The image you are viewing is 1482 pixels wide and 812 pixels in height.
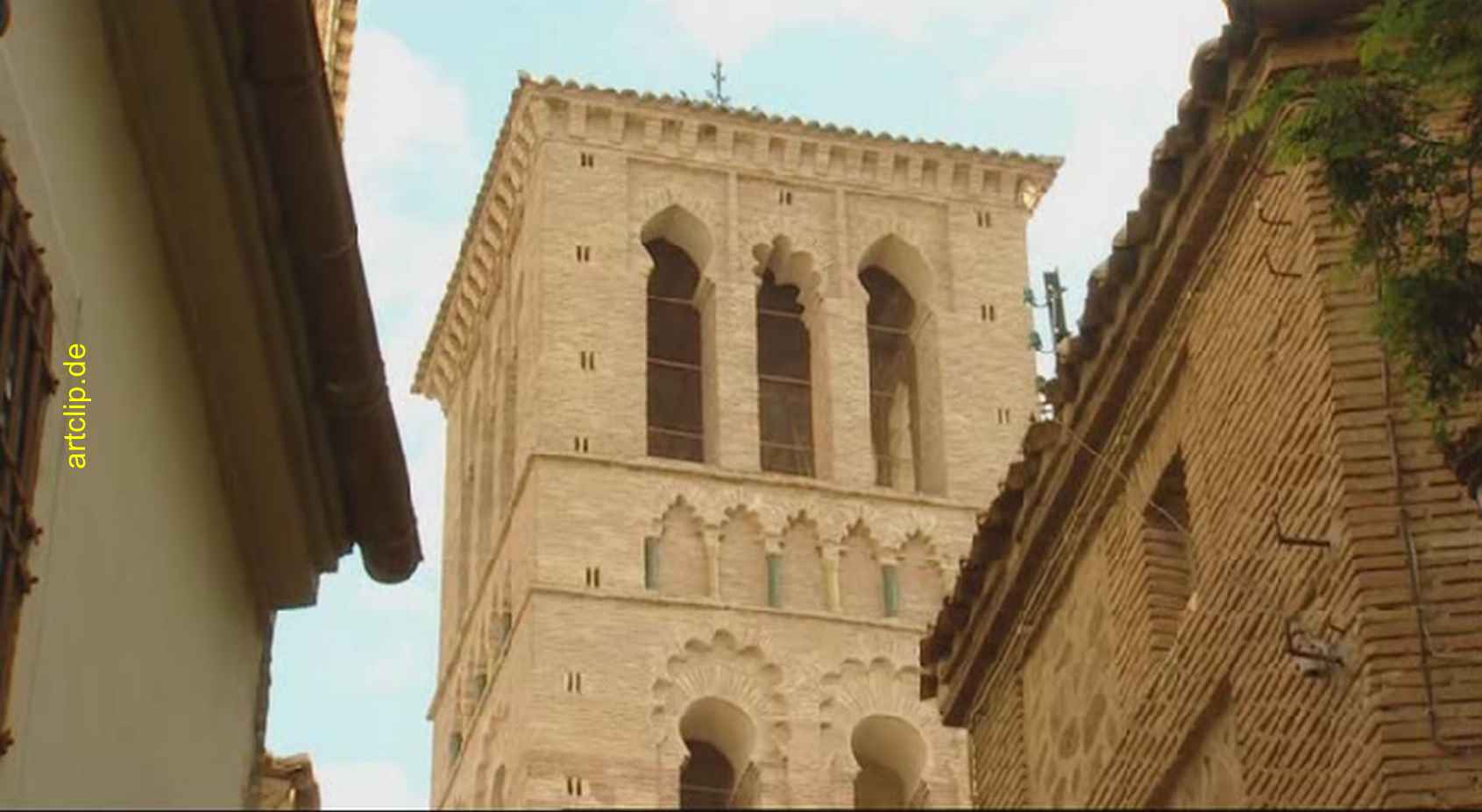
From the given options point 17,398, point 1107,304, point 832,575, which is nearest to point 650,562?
point 832,575

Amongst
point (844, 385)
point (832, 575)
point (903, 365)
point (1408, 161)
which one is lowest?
point (1408, 161)

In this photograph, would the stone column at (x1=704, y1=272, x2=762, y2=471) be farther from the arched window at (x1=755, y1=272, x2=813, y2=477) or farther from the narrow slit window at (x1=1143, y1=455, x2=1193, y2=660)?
the narrow slit window at (x1=1143, y1=455, x2=1193, y2=660)

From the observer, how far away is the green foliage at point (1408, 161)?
7812 millimetres

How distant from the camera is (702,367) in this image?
39.2m

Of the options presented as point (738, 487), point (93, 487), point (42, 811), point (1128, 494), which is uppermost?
point (738, 487)

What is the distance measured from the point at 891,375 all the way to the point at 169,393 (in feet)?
109

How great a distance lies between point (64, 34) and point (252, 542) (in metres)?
2.01

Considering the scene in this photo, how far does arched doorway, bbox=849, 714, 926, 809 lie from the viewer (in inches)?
1416

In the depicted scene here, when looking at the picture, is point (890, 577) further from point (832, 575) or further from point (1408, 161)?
point (1408, 161)

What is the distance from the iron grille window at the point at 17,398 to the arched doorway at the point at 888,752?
97.8ft

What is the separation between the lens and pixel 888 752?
36.5 m

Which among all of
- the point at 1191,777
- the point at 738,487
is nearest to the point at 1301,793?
the point at 1191,777

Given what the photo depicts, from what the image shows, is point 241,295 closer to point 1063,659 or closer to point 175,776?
point 175,776

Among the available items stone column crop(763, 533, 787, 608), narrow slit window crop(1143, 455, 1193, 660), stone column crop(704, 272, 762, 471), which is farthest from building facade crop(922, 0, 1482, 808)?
stone column crop(704, 272, 762, 471)
